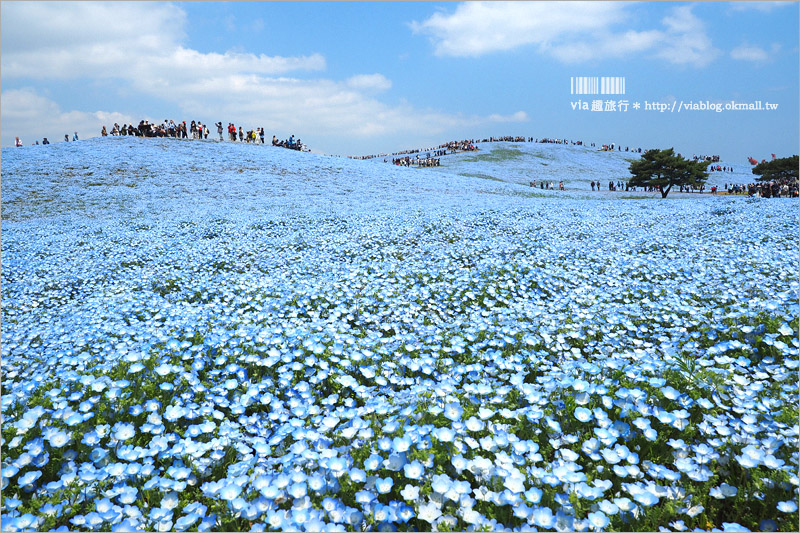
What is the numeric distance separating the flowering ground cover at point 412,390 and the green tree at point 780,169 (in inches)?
1974

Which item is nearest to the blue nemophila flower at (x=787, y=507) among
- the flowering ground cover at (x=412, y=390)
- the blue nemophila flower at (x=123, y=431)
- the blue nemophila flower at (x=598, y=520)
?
the flowering ground cover at (x=412, y=390)

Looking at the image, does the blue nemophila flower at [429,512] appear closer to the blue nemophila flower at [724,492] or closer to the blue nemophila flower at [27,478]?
the blue nemophila flower at [724,492]

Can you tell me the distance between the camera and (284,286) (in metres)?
7.61

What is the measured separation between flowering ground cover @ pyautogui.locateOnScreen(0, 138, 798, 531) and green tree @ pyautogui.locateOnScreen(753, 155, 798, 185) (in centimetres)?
5014

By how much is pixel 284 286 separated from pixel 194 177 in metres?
25.1

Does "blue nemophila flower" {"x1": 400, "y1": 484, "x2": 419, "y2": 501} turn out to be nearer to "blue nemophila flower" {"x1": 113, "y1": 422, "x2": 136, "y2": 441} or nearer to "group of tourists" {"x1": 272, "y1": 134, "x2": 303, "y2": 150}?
"blue nemophila flower" {"x1": 113, "y1": 422, "x2": 136, "y2": 441}

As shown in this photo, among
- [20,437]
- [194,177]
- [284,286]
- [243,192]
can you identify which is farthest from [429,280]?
[194,177]

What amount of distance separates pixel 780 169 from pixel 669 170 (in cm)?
2025

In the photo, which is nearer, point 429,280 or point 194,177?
point 429,280

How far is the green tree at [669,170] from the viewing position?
125 feet

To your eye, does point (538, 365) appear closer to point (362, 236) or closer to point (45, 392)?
point (45, 392)

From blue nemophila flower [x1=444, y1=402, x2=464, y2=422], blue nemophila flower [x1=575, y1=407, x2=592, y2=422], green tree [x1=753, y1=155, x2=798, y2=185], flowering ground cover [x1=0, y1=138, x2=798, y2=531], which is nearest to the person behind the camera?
flowering ground cover [x1=0, y1=138, x2=798, y2=531]

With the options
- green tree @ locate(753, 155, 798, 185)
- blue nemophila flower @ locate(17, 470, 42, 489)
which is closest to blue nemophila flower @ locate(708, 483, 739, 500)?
blue nemophila flower @ locate(17, 470, 42, 489)

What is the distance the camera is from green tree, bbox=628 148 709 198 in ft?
125
